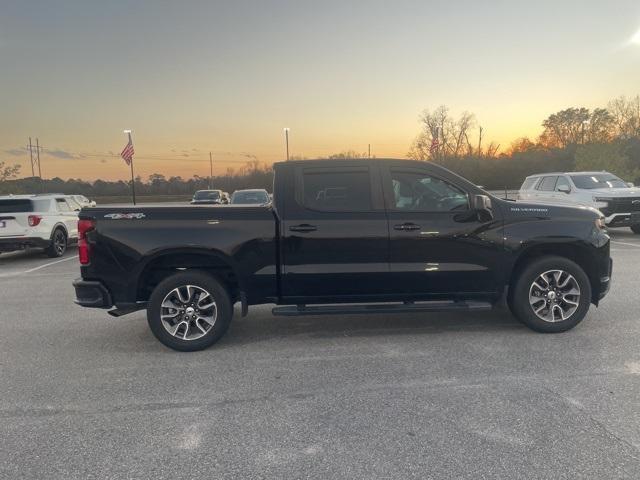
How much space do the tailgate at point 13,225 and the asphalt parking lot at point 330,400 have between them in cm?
685

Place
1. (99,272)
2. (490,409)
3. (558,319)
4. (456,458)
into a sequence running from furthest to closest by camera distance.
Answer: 1. (558,319)
2. (99,272)
3. (490,409)
4. (456,458)

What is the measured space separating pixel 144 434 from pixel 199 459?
1.78 ft

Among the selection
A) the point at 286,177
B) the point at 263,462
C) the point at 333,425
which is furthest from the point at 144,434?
the point at 286,177

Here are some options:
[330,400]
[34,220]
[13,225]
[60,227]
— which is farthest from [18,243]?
[330,400]

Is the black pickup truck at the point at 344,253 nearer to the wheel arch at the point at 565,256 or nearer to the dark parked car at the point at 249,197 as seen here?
the wheel arch at the point at 565,256

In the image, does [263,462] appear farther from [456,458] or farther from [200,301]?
[200,301]

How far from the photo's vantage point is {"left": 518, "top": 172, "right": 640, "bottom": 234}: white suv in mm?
12523

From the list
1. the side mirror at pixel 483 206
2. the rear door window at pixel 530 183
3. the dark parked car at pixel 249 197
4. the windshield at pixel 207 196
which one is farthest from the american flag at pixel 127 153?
the side mirror at pixel 483 206

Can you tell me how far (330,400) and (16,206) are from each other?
442 inches

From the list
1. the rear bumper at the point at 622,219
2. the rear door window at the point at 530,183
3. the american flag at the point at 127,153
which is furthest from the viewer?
the american flag at the point at 127,153

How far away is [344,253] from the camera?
191 inches

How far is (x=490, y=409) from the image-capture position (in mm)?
3416

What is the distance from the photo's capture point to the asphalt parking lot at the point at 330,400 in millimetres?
2816

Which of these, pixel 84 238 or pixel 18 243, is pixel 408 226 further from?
pixel 18 243
